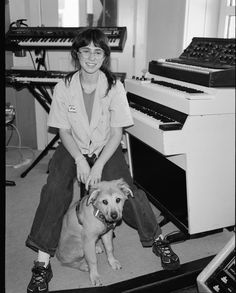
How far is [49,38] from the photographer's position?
82.2 inches

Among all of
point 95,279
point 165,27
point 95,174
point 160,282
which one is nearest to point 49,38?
point 95,174

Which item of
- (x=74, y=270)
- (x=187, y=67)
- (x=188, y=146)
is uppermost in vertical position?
(x=187, y=67)

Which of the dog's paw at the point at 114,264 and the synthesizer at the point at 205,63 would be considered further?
the dog's paw at the point at 114,264

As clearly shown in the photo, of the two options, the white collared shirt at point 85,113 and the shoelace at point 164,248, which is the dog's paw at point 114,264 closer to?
the shoelace at point 164,248

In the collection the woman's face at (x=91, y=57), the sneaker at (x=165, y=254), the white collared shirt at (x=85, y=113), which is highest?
the woman's face at (x=91, y=57)

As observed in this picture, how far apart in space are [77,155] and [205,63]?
0.70 meters

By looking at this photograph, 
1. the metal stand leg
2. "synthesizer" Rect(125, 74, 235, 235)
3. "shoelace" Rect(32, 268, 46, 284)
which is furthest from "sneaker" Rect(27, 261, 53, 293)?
the metal stand leg

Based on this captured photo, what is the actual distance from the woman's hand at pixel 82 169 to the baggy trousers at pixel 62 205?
7 cm

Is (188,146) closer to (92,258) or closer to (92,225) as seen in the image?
(92,225)

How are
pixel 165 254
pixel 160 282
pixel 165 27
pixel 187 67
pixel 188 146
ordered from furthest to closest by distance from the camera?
pixel 165 254
pixel 160 282
pixel 188 146
pixel 187 67
pixel 165 27

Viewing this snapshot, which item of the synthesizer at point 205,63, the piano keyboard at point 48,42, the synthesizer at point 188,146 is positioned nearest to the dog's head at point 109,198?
the synthesizer at point 188,146

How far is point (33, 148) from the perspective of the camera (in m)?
2.48

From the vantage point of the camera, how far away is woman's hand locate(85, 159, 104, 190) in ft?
4.83

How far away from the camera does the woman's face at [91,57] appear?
4.64 ft
